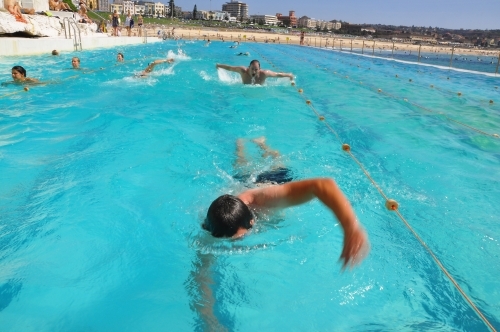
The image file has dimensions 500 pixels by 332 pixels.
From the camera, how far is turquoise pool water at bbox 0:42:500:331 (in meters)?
2.45

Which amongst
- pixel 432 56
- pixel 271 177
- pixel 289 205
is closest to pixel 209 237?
pixel 289 205

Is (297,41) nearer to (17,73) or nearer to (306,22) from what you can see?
(17,73)

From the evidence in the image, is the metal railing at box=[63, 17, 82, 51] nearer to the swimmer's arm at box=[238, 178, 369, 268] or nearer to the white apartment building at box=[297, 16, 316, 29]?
the swimmer's arm at box=[238, 178, 369, 268]

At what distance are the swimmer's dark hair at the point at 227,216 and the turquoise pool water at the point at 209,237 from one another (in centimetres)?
37

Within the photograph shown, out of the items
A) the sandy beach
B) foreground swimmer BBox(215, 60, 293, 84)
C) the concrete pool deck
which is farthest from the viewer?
the sandy beach

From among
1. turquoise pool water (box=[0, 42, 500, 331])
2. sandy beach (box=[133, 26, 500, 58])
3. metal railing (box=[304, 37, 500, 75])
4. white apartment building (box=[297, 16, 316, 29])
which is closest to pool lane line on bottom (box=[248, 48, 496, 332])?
turquoise pool water (box=[0, 42, 500, 331])

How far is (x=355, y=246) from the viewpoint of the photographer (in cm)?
149

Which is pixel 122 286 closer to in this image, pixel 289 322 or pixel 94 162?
pixel 289 322

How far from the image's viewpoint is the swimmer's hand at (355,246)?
1.48 metres

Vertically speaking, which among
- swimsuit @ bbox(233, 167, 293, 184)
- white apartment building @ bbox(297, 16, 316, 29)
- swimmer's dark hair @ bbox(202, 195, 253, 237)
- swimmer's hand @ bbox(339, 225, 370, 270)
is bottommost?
swimsuit @ bbox(233, 167, 293, 184)

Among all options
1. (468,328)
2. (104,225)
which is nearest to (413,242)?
(468,328)

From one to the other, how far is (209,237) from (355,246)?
1.30 metres

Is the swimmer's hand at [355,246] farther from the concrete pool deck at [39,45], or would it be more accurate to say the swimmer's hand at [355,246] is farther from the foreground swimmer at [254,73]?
the concrete pool deck at [39,45]

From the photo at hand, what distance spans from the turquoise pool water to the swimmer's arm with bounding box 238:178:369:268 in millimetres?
484
